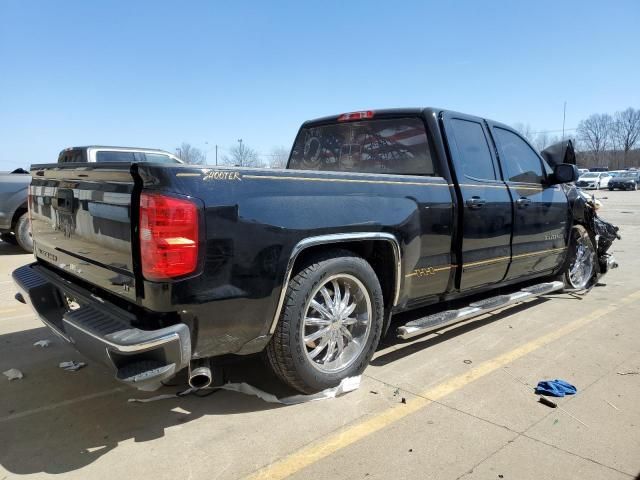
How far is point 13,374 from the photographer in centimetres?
390

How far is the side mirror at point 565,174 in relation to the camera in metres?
5.45

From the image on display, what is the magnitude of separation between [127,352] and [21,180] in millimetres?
8646

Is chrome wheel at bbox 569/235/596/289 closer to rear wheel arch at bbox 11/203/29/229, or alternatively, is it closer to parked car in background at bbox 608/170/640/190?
rear wheel arch at bbox 11/203/29/229

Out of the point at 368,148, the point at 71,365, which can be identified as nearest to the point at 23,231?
the point at 71,365

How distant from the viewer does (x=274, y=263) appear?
2.97 m

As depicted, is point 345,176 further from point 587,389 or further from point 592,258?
point 592,258

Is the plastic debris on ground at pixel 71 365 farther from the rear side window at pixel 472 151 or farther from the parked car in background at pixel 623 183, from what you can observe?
the parked car in background at pixel 623 183

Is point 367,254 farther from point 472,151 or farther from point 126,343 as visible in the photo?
point 126,343

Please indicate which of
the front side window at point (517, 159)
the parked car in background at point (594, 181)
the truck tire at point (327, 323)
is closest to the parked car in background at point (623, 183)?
the parked car in background at point (594, 181)

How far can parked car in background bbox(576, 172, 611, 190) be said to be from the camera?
4409cm

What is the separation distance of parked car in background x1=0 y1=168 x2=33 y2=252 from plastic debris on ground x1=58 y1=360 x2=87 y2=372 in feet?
21.3

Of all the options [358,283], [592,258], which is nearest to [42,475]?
[358,283]

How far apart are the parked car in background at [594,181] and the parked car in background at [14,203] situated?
4275cm

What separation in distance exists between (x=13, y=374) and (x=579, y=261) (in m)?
6.36
